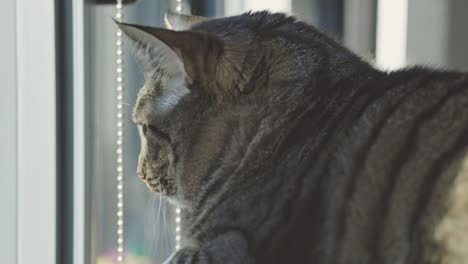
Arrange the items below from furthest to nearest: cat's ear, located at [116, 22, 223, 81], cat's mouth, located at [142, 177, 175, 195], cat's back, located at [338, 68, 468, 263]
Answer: cat's mouth, located at [142, 177, 175, 195]
cat's ear, located at [116, 22, 223, 81]
cat's back, located at [338, 68, 468, 263]

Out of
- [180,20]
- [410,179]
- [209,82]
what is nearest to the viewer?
[410,179]

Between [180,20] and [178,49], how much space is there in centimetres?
19

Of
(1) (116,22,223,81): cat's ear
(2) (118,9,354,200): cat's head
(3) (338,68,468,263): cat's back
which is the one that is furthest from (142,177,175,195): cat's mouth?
(3) (338,68,468,263): cat's back

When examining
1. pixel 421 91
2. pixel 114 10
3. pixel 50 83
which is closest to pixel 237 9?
pixel 114 10

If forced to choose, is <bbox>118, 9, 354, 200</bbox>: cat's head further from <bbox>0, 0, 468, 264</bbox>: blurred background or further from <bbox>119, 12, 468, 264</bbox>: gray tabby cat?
<bbox>0, 0, 468, 264</bbox>: blurred background

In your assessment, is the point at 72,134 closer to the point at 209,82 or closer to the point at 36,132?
the point at 36,132

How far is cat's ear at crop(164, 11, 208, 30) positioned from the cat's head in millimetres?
44

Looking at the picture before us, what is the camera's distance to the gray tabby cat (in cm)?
79

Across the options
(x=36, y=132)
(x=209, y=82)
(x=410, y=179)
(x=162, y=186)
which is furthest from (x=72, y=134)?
(x=410, y=179)

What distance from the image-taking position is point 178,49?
880 millimetres

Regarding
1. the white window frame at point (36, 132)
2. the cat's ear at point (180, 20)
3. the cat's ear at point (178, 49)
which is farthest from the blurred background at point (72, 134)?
the cat's ear at point (178, 49)

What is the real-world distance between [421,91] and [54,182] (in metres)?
0.51

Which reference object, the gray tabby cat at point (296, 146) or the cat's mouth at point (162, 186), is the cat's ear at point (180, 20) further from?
the cat's mouth at point (162, 186)

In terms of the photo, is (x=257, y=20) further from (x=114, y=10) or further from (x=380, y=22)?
(x=380, y=22)
